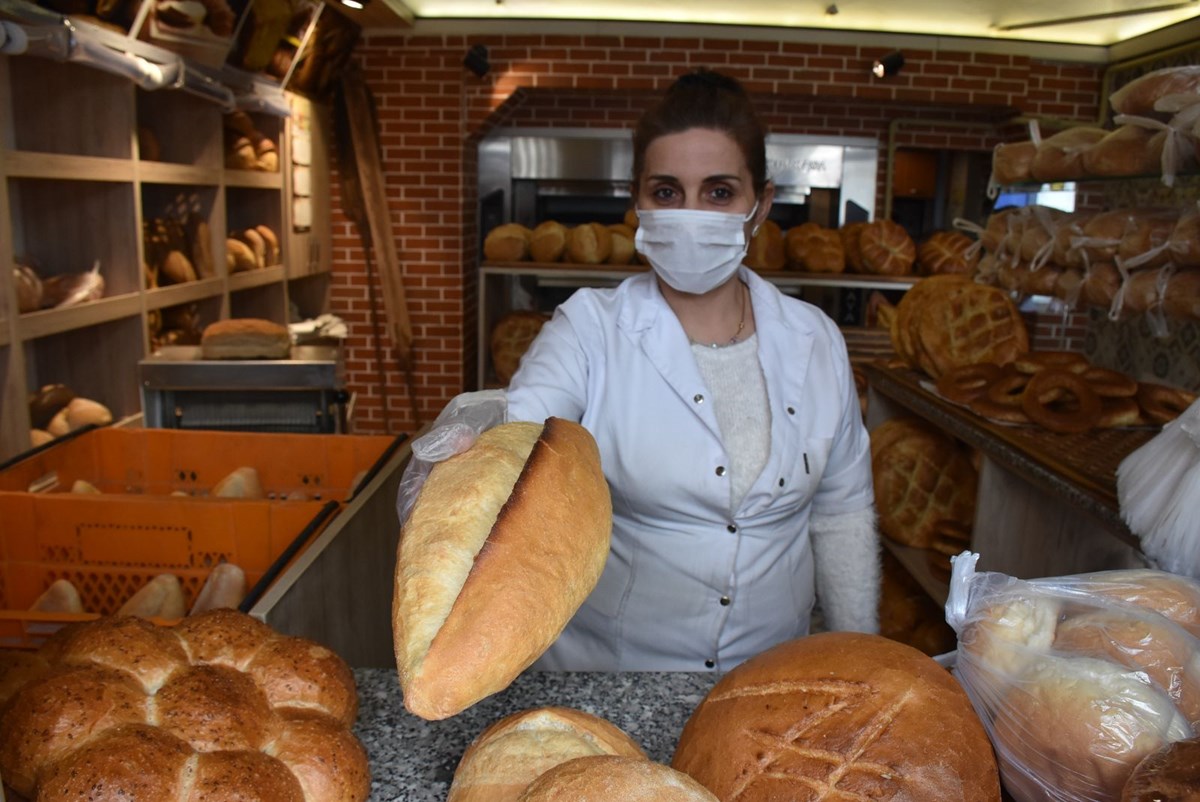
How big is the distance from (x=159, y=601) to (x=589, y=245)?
351 cm

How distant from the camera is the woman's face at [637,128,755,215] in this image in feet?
5.80

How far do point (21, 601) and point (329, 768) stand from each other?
4.03 feet

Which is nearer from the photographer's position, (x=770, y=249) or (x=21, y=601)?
(x=21, y=601)

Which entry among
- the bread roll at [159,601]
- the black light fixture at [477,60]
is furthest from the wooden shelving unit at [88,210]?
the black light fixture at [477,60]

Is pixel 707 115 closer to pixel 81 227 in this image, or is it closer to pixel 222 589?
pixel 222 589

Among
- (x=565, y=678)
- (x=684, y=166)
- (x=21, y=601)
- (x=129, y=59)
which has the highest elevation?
(x=129, y=59)

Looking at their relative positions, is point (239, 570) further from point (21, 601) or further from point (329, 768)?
point (329, 768)

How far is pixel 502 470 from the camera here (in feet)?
2.67

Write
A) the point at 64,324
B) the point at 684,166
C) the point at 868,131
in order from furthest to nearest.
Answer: the point at 868,131, the point at 64,324, the point at 684,166

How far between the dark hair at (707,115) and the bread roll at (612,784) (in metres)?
1.37

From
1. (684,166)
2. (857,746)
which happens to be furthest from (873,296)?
(857,746)

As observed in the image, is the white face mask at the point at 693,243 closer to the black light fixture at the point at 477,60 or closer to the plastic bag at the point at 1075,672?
the plastic bag at the point at 1075,672

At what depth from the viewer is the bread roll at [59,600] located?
1.59 meters

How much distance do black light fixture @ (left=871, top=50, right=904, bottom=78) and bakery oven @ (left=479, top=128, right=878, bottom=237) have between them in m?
0.75
